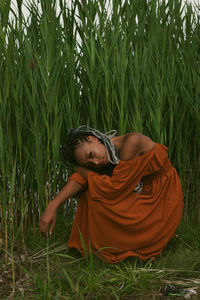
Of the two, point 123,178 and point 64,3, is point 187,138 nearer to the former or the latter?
point 123,178

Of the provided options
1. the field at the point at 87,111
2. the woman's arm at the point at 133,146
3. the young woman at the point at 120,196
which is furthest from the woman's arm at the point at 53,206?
the woman's arm at the point at 133,146

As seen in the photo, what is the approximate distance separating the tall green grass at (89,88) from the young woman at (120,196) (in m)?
0.24

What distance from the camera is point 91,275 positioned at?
5.81ft

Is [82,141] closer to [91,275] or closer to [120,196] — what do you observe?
[120,196]

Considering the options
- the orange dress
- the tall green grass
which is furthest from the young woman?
the tall green grass

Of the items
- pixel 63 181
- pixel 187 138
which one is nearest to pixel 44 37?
pixel 63 181

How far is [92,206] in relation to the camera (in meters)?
2.08

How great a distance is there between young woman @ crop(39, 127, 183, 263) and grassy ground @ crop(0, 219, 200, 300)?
100 mm

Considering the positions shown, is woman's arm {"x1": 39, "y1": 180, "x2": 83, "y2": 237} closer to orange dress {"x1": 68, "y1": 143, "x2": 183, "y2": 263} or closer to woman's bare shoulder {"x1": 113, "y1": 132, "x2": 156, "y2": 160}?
orange dress {"x1": 68, "y1": 143, "x2": 183, "y2": 263}

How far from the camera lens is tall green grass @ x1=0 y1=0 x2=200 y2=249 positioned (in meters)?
2.31

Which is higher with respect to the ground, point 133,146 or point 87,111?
point 87,111

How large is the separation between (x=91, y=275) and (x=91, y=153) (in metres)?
0.61

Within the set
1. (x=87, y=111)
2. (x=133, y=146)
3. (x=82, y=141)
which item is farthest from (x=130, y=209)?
(x=87, y=111)

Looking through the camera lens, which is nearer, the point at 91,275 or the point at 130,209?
the point at 91,275
